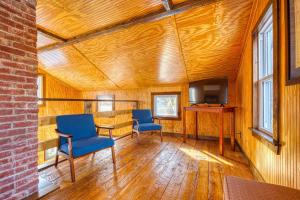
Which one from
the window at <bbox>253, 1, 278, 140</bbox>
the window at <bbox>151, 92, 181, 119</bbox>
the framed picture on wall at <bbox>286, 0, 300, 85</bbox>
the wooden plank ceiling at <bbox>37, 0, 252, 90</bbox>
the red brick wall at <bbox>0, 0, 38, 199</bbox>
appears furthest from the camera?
the window at <bbox>151, 92, 181, 119</bbox>

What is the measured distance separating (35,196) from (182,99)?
148 inches

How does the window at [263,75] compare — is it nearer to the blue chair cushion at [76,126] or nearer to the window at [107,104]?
the blue chair cushion at [76,126]

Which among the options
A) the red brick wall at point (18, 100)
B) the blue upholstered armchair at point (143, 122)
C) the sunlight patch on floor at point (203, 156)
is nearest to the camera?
the red brick wall at point (18, 100)

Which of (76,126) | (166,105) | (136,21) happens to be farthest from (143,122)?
(136,21)

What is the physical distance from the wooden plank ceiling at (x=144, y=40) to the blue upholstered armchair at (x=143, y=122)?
1.01 meters

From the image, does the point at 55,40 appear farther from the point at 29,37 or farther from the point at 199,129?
the point at 199,129

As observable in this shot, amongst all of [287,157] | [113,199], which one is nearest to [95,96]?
[113,199]

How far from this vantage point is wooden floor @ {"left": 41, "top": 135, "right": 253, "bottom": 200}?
1710mm

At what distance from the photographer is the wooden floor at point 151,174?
1.71 meters

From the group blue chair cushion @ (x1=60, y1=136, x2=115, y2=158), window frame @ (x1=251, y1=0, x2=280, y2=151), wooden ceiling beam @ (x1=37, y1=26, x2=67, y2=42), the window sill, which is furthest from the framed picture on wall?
wooden ceiling beam @ (x1=37, y1=26, x2=67, y2=42)

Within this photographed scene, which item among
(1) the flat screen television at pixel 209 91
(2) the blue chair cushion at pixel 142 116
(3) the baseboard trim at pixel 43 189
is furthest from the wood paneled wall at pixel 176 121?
(3) the baseboard trim at pixel 43 189

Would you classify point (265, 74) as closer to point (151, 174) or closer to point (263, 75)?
point (263, 75)

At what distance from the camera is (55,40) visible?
3.08 m

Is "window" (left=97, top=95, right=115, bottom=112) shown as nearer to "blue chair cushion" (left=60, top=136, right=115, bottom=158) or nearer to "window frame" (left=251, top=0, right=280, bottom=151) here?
"blue chair cushion" (left=60, top=136, right=115, bottom=158)
